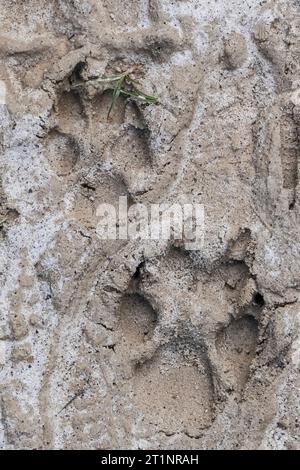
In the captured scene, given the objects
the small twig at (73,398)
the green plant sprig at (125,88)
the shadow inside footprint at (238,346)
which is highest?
the green plant sprig at (125,88)

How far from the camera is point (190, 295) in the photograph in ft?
5.72

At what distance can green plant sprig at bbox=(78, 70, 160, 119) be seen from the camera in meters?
1.77

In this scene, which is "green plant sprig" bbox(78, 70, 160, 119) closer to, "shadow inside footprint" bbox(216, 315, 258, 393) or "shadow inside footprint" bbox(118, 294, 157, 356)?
"shadow inside footprint" bbox(118, 294, 157, 356)

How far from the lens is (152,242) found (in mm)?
1754

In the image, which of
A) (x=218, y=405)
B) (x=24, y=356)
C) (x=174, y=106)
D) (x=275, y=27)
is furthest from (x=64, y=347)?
(x=275, y=27)

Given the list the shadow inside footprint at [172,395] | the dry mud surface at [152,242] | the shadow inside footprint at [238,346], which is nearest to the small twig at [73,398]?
the dry mud surface at [152,242]

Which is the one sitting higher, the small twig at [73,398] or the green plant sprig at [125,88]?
the green plant sprig at [125,88]

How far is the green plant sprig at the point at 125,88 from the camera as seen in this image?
1768 mm

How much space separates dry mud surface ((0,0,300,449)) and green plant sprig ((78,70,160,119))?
0.02 metres

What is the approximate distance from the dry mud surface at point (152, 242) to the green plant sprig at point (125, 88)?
2 centimetres

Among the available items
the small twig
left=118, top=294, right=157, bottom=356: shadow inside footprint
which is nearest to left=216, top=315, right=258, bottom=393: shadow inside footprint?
left=118, top=294, right=157, bottom=356: shadow inside footprint

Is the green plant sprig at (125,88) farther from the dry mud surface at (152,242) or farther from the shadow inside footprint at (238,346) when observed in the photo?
the shadow inside footprint at (238,346)

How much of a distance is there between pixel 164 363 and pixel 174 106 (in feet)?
1.94

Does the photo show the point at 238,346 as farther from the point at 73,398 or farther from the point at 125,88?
the point at 125,88
